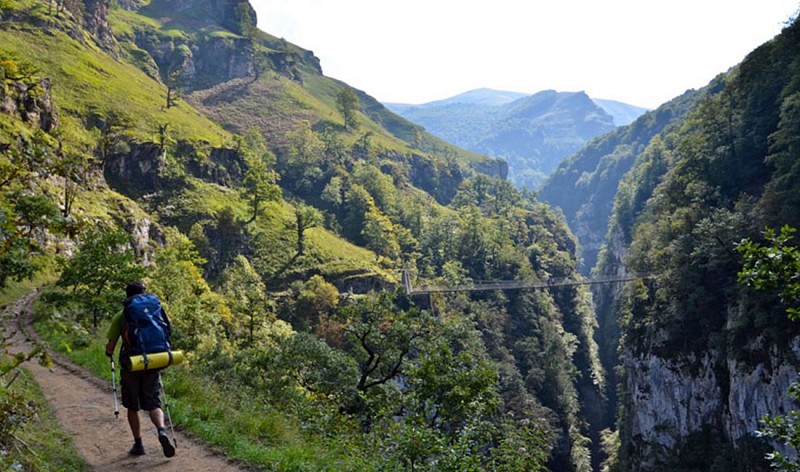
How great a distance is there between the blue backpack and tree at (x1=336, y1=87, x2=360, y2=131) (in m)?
123

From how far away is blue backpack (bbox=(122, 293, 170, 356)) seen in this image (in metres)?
6.12

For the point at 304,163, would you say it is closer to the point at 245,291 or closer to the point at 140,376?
the point at 245,291

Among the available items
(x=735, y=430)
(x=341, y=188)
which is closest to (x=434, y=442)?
(x=735, y=430)

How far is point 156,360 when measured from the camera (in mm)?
6098

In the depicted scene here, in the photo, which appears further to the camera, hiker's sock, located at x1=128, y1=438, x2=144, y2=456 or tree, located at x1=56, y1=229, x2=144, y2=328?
tree, located at x1=56, y1=229, x2=144, y2=328

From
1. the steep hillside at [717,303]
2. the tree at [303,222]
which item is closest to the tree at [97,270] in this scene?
the steep hillside at [717,303]

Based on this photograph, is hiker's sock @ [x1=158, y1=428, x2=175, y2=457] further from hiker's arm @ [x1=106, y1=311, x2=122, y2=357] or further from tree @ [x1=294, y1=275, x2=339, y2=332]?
tree @ [x1=294, y1=275, x2=339, y2=332]

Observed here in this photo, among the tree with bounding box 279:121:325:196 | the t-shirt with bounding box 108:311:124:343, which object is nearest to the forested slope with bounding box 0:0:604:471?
the tree with bounding box 279:121:325:196

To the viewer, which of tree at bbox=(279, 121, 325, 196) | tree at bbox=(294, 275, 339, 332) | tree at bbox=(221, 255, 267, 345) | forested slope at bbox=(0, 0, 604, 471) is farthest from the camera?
tree at bbox=(279, 121, 325, 196)

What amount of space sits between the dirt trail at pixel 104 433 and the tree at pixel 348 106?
120233 millimetres

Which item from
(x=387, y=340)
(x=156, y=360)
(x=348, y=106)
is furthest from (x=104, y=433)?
(x=348, y=106)

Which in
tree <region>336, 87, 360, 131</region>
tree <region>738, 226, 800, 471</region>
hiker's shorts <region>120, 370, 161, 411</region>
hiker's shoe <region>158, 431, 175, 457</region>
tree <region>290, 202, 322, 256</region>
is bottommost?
hiker's shoe <region>158, 431, 175, 457</region>

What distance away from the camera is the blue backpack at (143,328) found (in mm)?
6121

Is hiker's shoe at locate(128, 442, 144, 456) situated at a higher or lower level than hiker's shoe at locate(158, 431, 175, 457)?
lower
